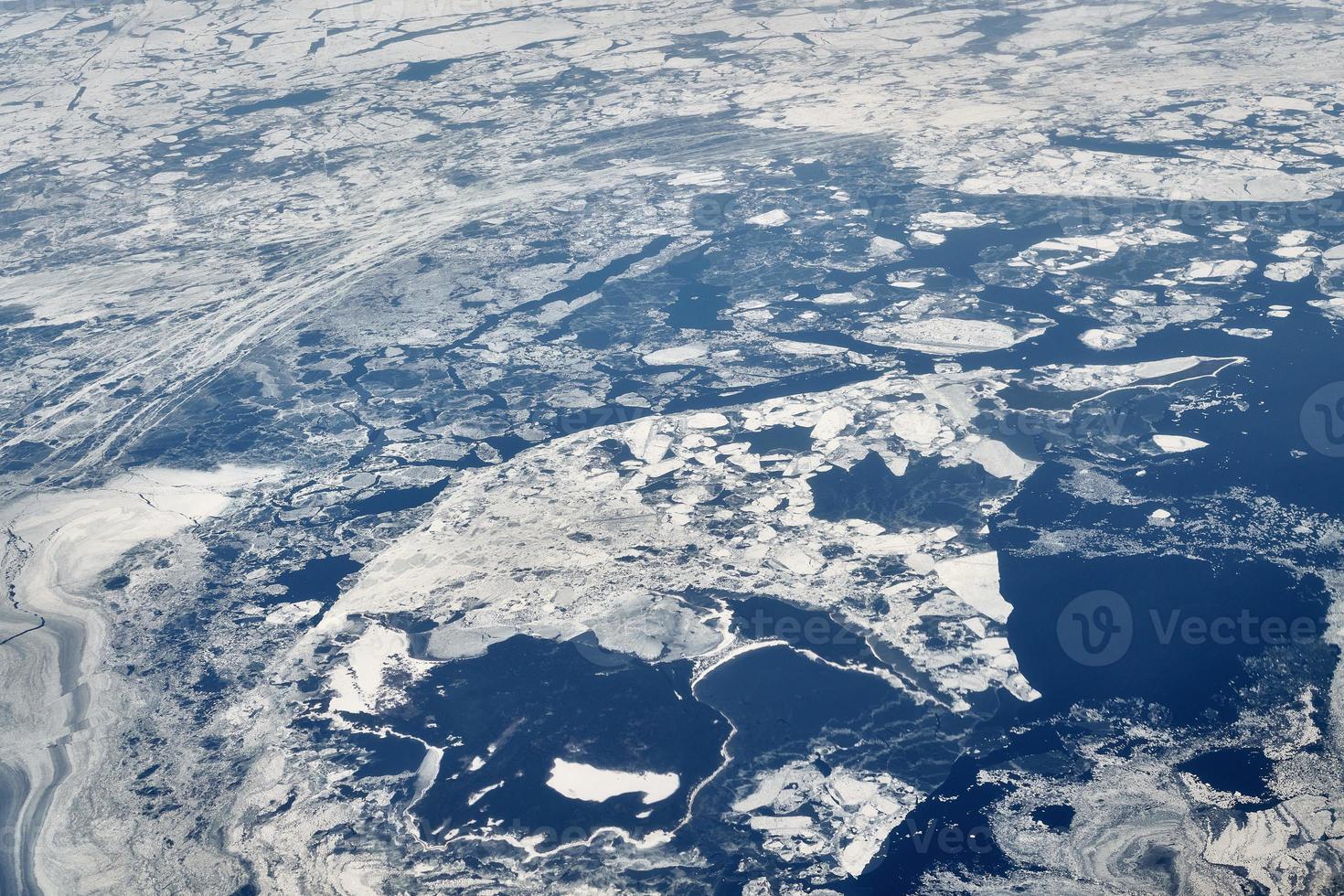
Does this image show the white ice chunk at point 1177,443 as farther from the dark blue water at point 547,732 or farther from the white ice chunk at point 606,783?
the white ice chunk at point 606,783

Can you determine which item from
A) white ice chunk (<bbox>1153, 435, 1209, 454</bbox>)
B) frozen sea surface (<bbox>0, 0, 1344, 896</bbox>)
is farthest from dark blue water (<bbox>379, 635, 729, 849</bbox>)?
white ice chunk (<bbox>1153, 435, 1209, 454</bbox>)

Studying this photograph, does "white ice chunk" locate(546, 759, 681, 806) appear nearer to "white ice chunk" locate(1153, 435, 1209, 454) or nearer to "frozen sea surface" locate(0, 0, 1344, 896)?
"frozen sea surface" locate(0, 0, 1344, 896)

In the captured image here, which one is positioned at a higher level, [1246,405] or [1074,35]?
[1074,35]

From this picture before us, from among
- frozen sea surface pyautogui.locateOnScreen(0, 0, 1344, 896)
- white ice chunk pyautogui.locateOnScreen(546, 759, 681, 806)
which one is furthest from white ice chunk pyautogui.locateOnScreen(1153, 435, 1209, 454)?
white ice chunk pyautogui.locateOnScreen(546, 759, 681, 806)

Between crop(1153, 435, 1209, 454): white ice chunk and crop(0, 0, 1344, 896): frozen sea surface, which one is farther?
crop(1153, 435, 1209, 454): white ice chunk

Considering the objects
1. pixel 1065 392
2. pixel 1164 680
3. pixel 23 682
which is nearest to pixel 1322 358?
pixel 1065 392

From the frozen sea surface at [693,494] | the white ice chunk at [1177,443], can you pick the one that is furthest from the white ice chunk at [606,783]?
the white ice chunk at [1177,443]

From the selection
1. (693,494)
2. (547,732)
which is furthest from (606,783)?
(693,494)

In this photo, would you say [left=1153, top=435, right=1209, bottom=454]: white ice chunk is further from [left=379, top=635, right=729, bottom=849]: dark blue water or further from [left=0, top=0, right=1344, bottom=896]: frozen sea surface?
[left=379, top=635, right=729, bottom=849]: dark blue water

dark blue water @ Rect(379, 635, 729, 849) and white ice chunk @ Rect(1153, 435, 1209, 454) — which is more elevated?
white ice chunk @ Rect(1153, 435, 1209, 454)

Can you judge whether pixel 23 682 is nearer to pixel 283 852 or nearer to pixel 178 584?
pixel 178 584

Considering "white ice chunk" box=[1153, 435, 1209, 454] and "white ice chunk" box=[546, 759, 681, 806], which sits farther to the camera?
"white ice chunk" box=[1153, 435, 1209, 454]
